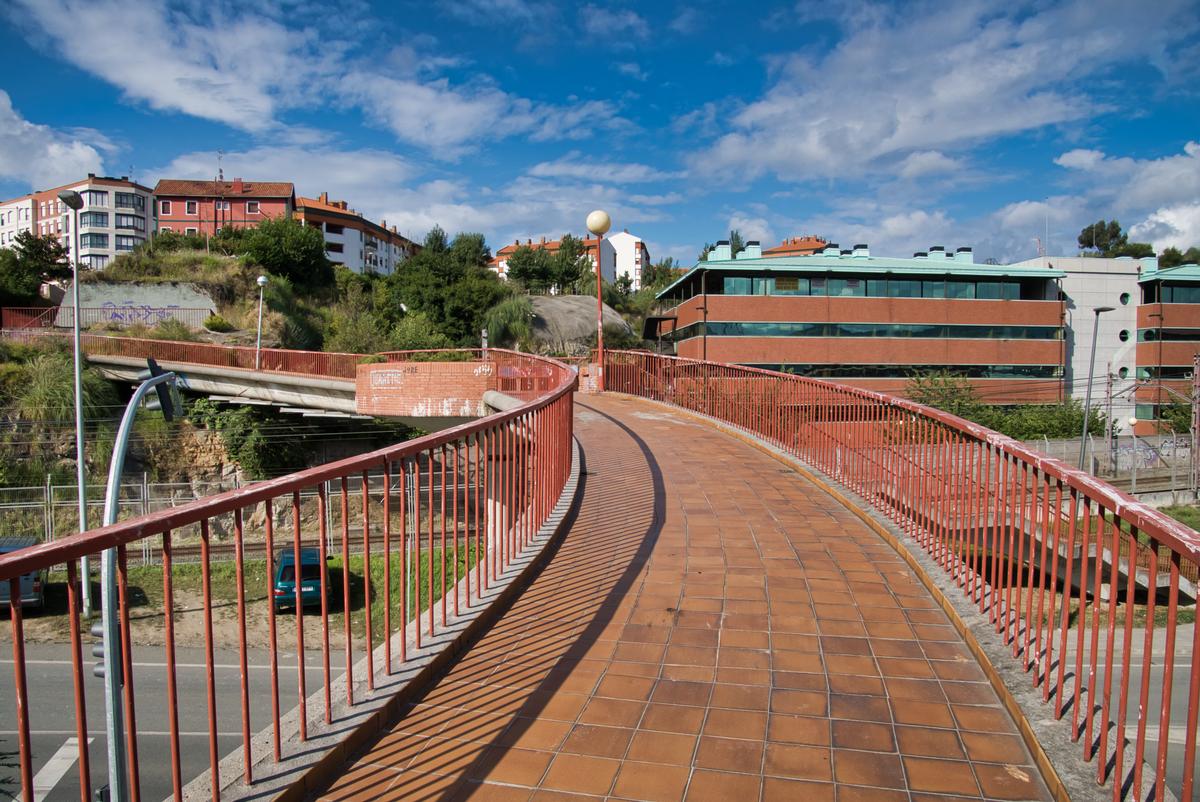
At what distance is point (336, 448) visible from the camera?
34.0m

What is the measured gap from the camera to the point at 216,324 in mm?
37875

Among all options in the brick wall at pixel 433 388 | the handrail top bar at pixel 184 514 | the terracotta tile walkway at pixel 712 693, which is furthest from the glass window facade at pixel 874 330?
the handrail top bar at pixel 184 514

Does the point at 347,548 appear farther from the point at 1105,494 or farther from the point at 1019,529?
the point at 1105,494

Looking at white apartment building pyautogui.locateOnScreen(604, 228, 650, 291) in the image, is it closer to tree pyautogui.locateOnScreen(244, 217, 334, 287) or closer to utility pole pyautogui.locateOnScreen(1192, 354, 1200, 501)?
tree pyautogui.locateOnScreen(244, 217, 334, 287)

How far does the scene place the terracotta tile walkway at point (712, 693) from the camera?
2.65m

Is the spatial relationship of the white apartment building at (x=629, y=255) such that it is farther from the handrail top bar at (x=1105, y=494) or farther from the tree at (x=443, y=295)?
the handrail top bar at (x=1105, y=494)

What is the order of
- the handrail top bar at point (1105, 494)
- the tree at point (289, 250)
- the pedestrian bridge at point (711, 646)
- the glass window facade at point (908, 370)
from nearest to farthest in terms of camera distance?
→ the handrail top bar at point (1105, 494)
the pedestrian bridge at point (711, 646)
the glass window facade at point (908, 370)
the tree at point (289, 250)

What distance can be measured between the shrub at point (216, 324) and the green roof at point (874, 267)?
80.4 ft

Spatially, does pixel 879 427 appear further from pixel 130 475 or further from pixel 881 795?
pixel 130 475

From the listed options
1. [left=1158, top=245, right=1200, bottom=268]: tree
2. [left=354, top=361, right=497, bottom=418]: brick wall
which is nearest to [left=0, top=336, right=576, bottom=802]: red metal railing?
[left=354, top=361, right=497, bottom=418]: brick wall

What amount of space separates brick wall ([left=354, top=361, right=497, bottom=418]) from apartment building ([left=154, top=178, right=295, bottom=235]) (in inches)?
2338

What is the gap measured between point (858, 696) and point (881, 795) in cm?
72

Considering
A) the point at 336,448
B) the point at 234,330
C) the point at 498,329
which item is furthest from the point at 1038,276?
the point at 234,330

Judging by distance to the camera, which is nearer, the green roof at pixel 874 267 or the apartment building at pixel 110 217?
the green roof at pixel 874 267
